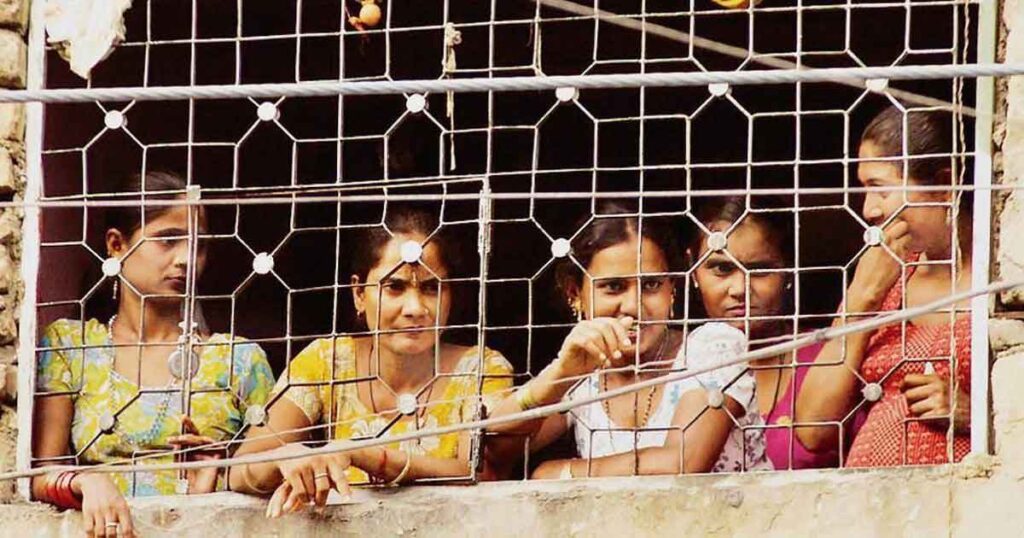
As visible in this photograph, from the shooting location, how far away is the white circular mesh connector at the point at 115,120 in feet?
19.8

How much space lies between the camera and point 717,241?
5.85m

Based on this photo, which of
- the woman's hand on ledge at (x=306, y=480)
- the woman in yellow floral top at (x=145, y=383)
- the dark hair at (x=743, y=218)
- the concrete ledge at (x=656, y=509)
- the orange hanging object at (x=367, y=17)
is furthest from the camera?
the orange hanging object at (x=367, y=17)

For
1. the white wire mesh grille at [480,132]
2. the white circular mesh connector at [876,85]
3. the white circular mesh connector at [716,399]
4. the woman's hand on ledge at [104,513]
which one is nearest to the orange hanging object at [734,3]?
the white circular mesh connector at [876,85]

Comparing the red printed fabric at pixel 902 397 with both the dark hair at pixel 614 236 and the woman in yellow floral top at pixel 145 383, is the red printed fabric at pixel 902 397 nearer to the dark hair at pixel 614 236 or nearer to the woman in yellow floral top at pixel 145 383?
the dark hair at pixel 614 236

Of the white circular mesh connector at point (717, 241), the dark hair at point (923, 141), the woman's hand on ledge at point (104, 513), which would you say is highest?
the dark hair at point (923, 141)

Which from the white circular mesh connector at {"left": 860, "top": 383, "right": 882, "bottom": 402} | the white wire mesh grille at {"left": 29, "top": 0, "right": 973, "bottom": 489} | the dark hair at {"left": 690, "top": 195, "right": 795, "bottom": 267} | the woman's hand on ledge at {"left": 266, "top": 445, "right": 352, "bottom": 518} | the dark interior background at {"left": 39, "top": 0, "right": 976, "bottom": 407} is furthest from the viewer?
the dark interior background at {"left": 39, "top": 0, "right": 976, "bottom": 407}

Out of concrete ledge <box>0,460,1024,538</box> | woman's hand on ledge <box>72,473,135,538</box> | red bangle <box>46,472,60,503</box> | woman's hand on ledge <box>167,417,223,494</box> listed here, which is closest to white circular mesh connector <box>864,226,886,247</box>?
concrete ledge <box>0,460,1024,538</box>

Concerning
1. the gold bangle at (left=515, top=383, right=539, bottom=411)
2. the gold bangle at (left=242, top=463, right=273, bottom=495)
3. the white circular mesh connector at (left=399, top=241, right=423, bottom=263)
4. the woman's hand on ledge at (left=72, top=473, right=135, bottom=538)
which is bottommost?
the woman's hand on ledge at (left=72, top=473, right=135, bottom=538)

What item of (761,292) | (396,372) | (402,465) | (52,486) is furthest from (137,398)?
(761,292)

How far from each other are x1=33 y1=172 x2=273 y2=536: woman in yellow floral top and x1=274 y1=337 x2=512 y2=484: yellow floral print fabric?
4.1 inches

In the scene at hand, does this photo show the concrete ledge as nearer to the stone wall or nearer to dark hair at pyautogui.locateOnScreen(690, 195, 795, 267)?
the stone wall

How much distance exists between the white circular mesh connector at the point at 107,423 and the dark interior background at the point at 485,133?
0.99 metres

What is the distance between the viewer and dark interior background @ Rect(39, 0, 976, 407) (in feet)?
22.7

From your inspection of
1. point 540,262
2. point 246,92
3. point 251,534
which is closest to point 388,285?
point 251,534
